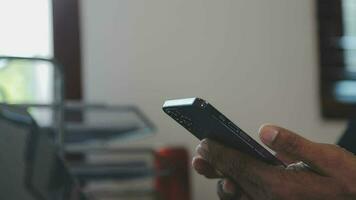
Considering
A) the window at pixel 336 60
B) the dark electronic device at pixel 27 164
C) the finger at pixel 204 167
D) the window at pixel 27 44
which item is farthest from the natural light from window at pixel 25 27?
the finger at pixel 204 167

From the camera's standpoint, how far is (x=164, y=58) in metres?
1.81

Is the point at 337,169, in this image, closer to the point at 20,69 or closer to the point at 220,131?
the point at 220,131

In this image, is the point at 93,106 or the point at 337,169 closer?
the point at 337,169

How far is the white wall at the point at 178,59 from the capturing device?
5.93 feet

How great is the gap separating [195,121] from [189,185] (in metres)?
1.29

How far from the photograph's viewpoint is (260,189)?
510 mm

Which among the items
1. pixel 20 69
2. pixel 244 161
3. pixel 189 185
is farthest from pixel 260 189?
pixel 20 69

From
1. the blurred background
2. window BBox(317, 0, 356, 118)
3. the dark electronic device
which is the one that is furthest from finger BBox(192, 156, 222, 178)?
window BBox(317, 0, 356, 118)

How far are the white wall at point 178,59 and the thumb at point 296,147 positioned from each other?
130cm

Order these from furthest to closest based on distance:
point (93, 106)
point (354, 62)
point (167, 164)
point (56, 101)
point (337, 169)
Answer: point (354, 62), point (167, 164), point (93, 106), point (56, 101), point (337, 169)

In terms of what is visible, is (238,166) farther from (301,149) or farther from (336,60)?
(336,60)

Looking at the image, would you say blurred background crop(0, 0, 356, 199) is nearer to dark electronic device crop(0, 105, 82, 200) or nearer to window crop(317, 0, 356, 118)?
window crop(317, 0, 356, 118)

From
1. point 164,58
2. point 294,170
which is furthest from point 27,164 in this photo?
point 164,58

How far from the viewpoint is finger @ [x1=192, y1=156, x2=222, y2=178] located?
0.57 metres
